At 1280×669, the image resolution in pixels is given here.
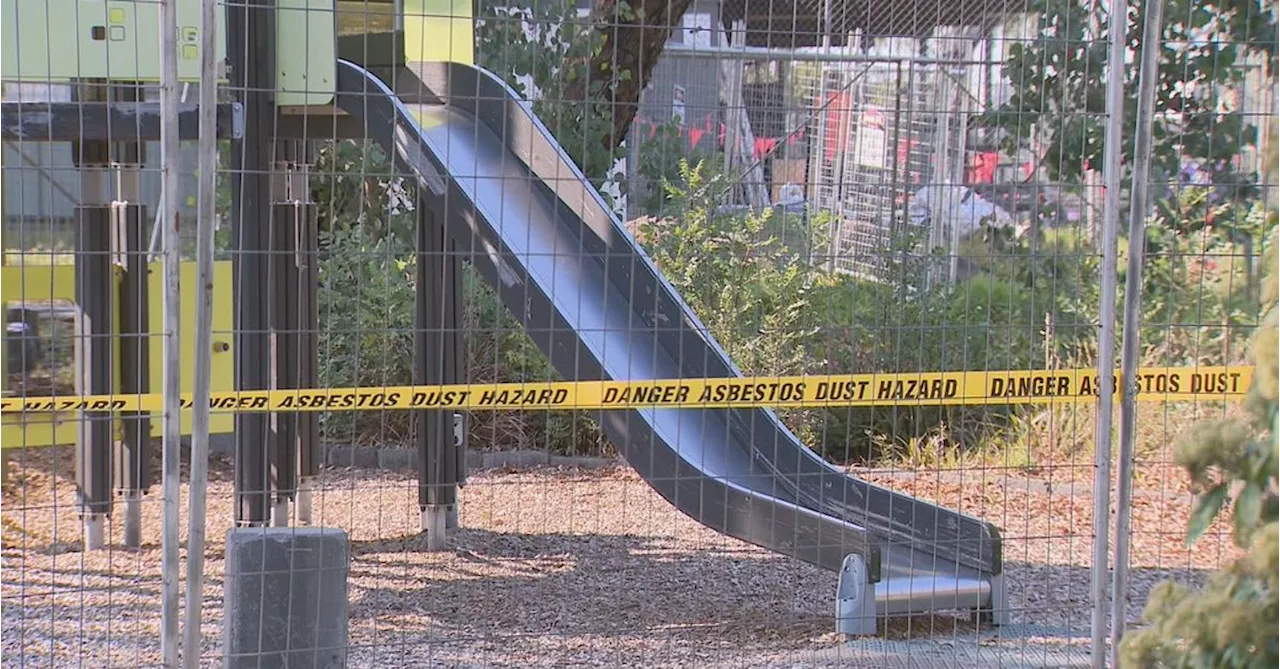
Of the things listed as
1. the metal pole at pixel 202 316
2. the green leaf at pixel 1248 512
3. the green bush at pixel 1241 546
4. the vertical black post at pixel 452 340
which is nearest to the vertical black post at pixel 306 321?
the vertical black post at pixel 452 340

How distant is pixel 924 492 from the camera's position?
316 inches

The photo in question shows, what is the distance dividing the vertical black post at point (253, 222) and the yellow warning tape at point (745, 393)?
1.93 ft

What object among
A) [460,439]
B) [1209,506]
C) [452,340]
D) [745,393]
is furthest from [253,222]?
[1209,506]

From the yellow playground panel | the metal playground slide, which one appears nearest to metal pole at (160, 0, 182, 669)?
the metal playground slide

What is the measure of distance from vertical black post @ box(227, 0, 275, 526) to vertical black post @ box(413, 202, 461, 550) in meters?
0.95

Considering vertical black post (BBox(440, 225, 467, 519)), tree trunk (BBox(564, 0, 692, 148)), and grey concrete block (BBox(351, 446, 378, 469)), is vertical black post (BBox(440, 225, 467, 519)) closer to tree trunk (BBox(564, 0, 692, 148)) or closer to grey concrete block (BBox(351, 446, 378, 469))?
grey concrete block (BBox(351, 446, 378, 469))

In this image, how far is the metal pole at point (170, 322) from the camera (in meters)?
4.08

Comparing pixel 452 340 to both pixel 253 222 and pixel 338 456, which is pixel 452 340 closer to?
pixel 253 222

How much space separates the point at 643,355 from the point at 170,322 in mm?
2501

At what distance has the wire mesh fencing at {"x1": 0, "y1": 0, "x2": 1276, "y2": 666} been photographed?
475 centimetres

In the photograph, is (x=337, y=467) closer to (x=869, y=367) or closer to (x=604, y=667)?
(x=869, y=367)

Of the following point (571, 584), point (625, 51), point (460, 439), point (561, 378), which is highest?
point (625, 51)

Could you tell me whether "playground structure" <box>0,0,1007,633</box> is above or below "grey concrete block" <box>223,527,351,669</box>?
above

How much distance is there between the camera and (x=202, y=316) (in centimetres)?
418
